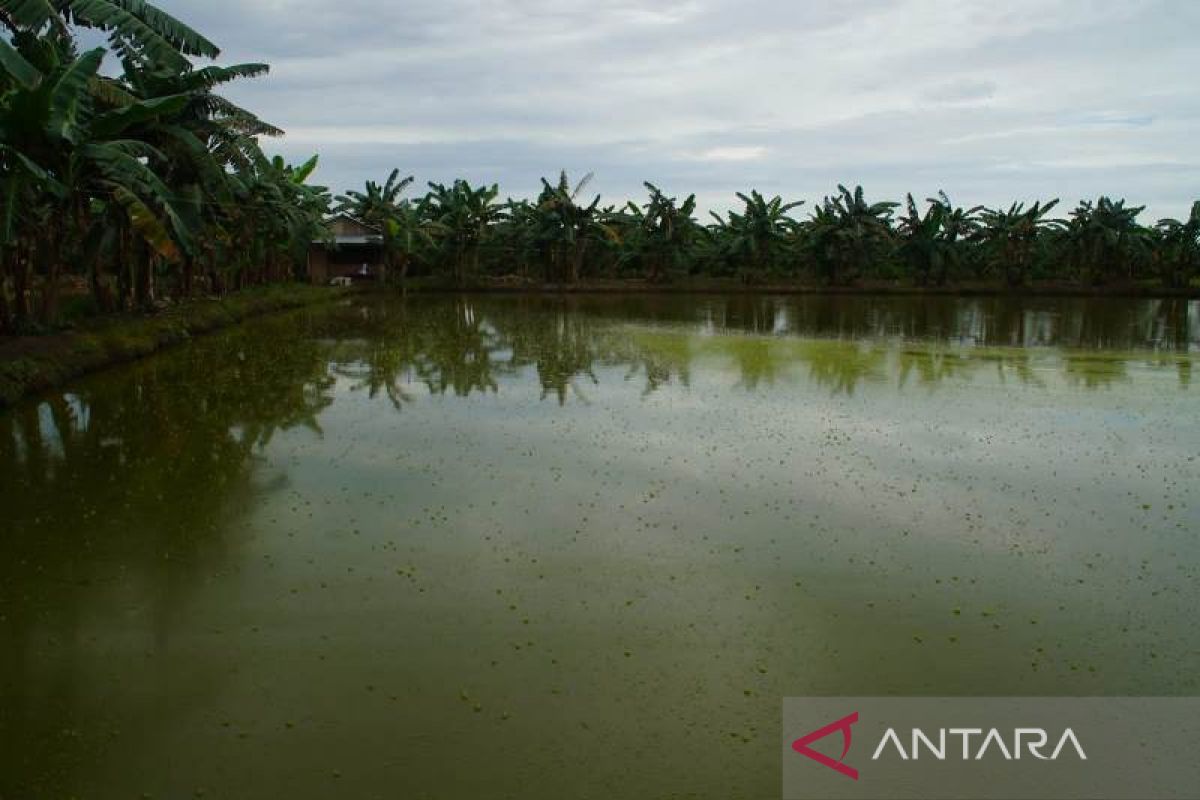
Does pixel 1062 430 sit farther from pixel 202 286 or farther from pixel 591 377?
pixel 202 286

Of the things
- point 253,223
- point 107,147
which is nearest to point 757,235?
point 253,223

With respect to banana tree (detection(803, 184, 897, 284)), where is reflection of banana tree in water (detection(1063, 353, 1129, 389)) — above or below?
below

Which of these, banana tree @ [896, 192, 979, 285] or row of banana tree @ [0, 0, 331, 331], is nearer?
row of banana tree @ [0, 0, 331, 331]

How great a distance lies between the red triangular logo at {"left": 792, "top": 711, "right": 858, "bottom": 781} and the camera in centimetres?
364

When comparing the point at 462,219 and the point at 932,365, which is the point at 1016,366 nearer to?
Answer: the point at 932,365

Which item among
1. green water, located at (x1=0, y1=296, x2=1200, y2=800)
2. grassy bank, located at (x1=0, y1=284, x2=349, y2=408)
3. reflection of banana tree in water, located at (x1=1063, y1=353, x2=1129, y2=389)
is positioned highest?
grassy bank, located at (x1=0, y1=284, x2=349, y2=408)

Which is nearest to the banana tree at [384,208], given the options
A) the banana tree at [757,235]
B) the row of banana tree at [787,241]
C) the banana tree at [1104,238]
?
the row of banana tree at [787,241]

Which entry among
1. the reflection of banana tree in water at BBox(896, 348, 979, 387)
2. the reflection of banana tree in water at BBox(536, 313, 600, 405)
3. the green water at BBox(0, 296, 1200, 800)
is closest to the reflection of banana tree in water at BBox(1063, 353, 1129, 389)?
the green water at BBox(0, 296, 1200, 800)

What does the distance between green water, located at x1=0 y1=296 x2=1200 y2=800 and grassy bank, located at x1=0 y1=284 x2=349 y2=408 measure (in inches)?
20.6

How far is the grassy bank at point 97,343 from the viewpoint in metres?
11.3

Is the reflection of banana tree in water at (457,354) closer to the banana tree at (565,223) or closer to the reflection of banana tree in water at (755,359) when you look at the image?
the reflection of banana tree in water at (755,359)

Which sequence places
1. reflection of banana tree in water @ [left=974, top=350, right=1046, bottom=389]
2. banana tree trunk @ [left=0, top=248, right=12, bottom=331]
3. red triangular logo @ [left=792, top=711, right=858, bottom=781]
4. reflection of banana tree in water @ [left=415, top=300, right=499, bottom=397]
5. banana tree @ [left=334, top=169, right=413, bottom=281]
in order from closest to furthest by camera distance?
red triangular logo @ [left=792, top=711, right=858, bottom=781] → reflection of banana tree in water @ [left=415, top=300, right=499, bottom=397] → banana tree trunk @ [left=0, top=248, right=12, bottom=331] → reflection of banana tree in water @ [left=974, top=350, right=1046, bottom=389] → banana tree @ [left=334, top=169, right=413, bottom=281]

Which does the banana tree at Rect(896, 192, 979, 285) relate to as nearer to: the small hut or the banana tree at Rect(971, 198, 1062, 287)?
the banana tree at Rect(971, 198, 1062, 287)

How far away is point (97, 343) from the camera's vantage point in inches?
532
